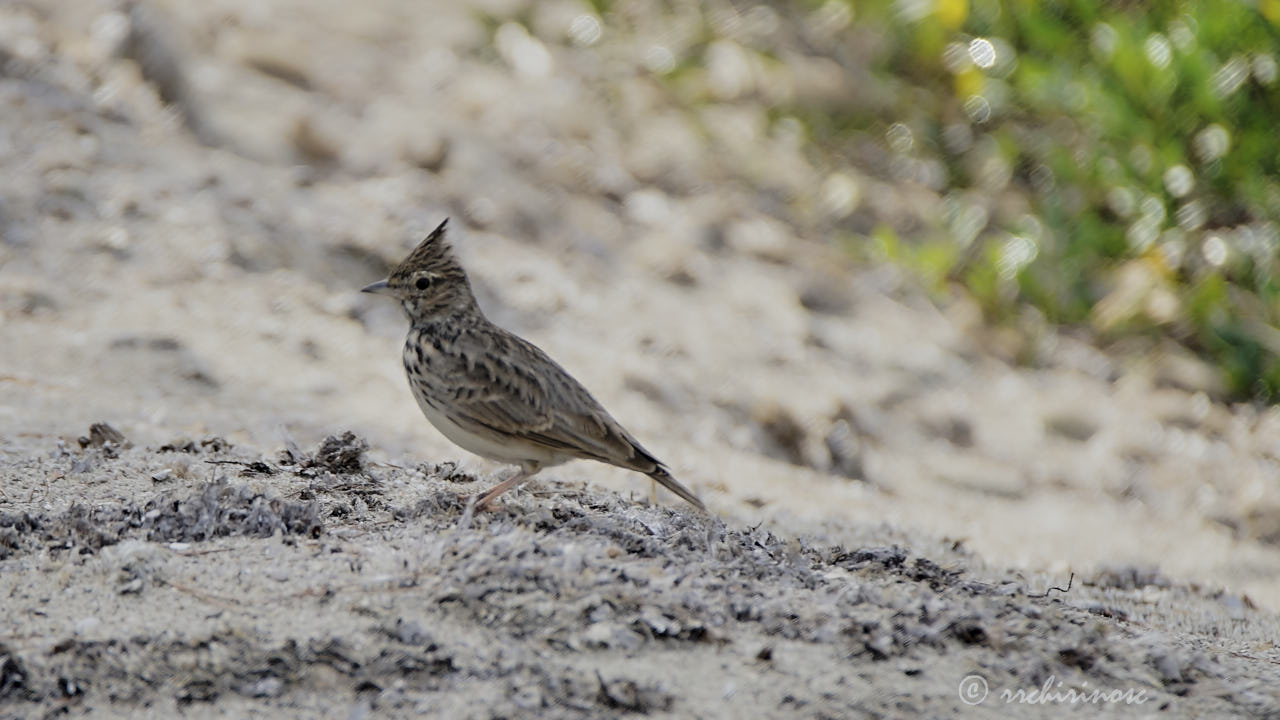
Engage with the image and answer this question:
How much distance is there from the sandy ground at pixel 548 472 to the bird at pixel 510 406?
0.56 ft

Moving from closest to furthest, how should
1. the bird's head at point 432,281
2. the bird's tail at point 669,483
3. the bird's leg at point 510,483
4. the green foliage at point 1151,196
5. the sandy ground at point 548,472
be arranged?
1. the sandy ground at point 548,472
2. the bird's leg at point 510,483
3. the bird's tail at point 669,483
4. the bird's head at point 432,281
5. the green foliage at point 1151,196

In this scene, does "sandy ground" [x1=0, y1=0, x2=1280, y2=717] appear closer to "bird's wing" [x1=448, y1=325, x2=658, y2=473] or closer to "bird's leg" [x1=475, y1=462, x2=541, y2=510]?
"bird's leg" [x1=475, y1=462, x2=541, y2=510]

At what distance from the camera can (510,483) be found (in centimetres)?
479

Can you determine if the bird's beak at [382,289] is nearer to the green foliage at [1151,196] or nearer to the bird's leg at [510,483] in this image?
the bird's leg at [510,483]

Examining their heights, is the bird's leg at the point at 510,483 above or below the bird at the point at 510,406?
below

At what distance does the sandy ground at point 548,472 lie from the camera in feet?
11.9

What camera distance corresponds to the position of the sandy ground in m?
3.61

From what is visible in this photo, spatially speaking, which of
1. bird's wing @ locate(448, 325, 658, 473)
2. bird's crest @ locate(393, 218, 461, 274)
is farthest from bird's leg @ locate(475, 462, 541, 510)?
bird's crest @ locate(393, 218, 461, 274)

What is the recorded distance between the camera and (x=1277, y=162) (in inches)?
367

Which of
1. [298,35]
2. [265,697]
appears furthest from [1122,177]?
[265,697]

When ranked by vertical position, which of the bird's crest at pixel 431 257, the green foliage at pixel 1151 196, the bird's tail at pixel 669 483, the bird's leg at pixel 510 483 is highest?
the green foliage at pixel 1151 196

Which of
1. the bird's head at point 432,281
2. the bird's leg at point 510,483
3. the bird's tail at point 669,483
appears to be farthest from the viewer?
the bird's head at point 432,281

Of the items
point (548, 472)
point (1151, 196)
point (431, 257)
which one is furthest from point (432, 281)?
point (1151, 196)

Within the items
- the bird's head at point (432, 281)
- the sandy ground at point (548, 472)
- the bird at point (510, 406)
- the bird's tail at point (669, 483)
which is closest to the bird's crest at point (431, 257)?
the bird's head at point (432, 281)
